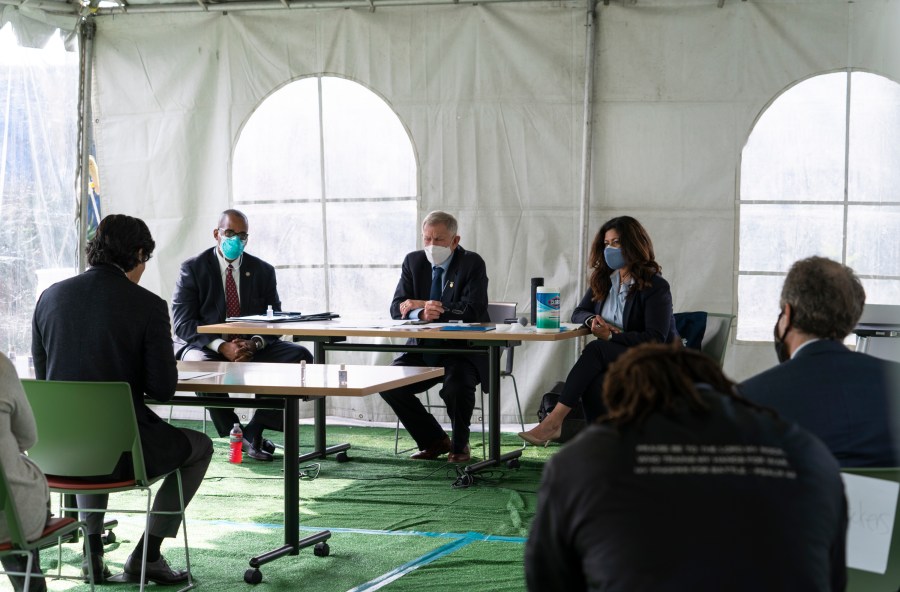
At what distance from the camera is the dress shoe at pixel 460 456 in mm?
5402

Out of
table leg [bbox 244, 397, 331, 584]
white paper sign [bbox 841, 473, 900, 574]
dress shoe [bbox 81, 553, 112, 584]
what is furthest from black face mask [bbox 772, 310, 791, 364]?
dress shoe [bbox 81, 553, 112, 584]

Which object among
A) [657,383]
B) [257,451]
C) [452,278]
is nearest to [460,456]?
[452,278]

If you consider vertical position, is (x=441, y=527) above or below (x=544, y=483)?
below

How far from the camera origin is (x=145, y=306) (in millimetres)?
3174

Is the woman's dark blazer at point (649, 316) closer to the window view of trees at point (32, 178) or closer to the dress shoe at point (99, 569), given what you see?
the dress shoe at point (99, 569)

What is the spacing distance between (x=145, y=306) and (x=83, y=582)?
103cm

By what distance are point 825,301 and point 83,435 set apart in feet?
7.16

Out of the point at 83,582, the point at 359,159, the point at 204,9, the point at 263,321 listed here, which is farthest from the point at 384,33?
the point at 83,582

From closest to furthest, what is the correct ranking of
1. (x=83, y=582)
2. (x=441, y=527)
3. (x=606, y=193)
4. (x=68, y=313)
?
(x=68, y=313)
(x=83, y=582)
(x=441, y=527)
(x=606, y=193)

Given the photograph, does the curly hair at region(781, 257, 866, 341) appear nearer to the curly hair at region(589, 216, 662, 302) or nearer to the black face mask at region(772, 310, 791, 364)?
the black face mask at region(772, 310, 791, 364)

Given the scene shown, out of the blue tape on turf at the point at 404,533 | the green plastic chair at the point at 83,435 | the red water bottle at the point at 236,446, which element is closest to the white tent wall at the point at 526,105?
the red water bottle at the point at 236,446

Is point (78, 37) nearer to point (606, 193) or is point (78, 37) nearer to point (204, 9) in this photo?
point (204, 9)

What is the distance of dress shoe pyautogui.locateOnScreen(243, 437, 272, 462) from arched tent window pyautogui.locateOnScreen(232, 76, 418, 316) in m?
1.54

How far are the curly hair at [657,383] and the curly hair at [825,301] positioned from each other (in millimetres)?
715
